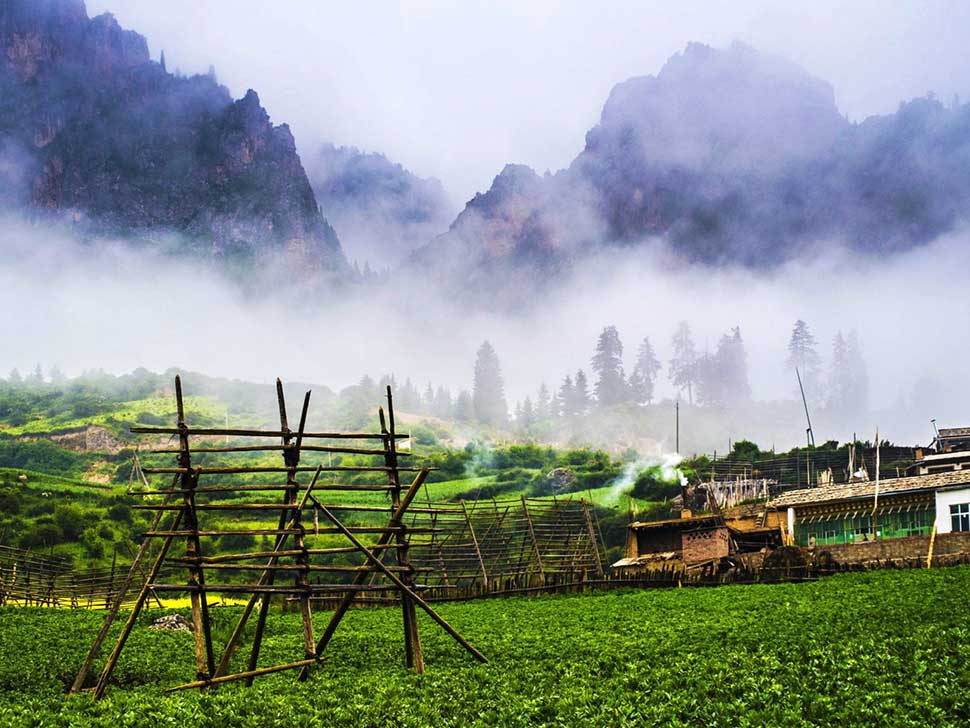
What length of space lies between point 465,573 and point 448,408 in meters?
124

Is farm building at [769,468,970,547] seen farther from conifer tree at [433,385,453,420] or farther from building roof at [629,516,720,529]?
conifer tree at [433,385,453,420]

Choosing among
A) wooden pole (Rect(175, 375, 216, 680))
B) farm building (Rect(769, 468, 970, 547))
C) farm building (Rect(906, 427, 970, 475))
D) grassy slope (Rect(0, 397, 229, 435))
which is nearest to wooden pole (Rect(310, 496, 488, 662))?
wooden pole (Rect(175, 375, 216, 680))

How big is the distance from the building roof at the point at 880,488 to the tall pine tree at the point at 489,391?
120 m

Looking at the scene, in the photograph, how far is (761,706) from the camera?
52.4ft

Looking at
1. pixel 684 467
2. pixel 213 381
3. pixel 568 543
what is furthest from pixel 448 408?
pixel 568 543

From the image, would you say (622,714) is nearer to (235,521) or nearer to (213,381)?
(235,521)

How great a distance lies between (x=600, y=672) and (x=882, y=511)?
31.9 meters

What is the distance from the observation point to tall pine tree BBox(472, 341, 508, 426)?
172 m

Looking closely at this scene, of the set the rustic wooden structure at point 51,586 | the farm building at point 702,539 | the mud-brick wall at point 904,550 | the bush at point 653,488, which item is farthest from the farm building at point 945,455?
the rustic wooden structure at point 51,586

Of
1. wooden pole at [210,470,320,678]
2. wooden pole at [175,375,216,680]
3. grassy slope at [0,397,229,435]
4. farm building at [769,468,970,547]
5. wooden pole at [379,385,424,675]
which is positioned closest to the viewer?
wooden pole at [175,375,216,680]

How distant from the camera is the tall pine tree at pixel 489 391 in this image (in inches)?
6777

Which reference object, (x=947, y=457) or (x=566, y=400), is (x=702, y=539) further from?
(x=566, y=400)

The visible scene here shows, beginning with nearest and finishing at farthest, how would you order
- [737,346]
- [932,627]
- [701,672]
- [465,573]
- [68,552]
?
[701,672] → [932,627] → [465,573] → [68,552] → [737,346]

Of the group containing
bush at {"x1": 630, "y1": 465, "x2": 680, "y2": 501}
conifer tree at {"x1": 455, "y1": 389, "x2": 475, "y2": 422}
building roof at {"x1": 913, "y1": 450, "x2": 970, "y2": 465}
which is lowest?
bush at {"x1": 630, "y1": 465, "x2": 680, "y2": 501}
